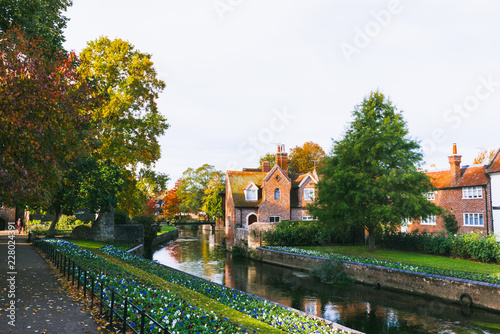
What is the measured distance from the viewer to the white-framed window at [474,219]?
34.8m

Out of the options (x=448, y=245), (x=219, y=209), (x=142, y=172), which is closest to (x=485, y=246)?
(x=448, y=245)

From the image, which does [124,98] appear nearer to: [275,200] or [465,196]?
A: [275,200]

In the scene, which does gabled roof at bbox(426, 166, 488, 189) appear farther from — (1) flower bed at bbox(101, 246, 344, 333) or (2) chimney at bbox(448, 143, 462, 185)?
(1) flower bed at bbox(101, 246, 344, 333)

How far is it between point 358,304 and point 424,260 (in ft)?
30.4

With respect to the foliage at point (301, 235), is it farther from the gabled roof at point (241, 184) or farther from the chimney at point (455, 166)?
the chimney at point (455, 166)

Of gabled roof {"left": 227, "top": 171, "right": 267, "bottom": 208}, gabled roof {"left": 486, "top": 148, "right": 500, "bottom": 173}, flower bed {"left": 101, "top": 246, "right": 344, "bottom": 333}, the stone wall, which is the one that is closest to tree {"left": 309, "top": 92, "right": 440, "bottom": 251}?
gabled roof {"left": 486, "top": 148, "right": 500, "bottom": 173}

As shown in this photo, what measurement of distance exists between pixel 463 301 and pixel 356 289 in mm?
5658

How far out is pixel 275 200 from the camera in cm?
4462

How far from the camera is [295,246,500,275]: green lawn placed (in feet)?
66.8

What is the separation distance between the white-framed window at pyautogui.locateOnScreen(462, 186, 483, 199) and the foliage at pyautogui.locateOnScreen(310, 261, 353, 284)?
20.7 meters

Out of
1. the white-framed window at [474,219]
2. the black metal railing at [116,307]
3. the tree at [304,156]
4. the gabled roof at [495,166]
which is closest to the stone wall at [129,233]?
the black metal railing at [116,307]

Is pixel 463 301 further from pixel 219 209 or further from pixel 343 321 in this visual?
pixel 219 209

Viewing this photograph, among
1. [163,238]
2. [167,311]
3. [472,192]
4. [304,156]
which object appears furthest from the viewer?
[304,156]

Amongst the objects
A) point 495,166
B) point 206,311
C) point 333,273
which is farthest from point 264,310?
point 495,166
